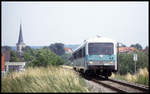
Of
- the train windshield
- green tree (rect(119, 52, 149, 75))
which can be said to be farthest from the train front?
green tree (rect(119, 52, 149, 75))

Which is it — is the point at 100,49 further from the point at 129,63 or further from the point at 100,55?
the point at 129,63

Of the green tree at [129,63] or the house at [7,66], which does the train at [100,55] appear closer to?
the house at [7,66]

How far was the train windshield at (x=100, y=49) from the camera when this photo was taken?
65.2ft

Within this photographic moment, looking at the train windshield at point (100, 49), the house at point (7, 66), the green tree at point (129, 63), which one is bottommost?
the green tree at point (129, 63)

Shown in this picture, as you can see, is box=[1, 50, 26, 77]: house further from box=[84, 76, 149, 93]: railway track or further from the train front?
box=[84, 76, 149, 93]: railway track

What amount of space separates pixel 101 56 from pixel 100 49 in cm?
57

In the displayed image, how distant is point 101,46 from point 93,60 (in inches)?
47.1

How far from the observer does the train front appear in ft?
64.3

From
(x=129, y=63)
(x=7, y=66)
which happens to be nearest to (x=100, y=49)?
(x=7, y=66)

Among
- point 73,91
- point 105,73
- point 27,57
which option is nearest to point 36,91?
point 73,91

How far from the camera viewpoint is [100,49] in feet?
65.7

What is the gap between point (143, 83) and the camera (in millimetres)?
15398

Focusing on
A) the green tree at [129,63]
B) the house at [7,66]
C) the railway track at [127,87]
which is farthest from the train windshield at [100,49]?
the green tree at [129,63]

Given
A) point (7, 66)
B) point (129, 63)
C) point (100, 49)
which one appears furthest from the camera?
point (129, 63)
